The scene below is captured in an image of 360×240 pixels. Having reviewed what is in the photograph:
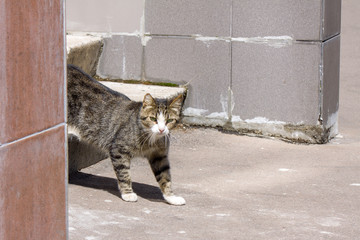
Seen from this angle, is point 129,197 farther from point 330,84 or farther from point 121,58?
point 330,84

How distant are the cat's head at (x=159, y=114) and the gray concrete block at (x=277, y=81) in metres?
2.03

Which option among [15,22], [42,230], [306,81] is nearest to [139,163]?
[306,81]

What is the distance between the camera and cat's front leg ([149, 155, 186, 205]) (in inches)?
192

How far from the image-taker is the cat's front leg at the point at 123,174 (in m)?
4.94

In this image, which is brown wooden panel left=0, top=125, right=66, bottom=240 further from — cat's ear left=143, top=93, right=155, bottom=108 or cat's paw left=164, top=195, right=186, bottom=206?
cat's ear left=143, top=93, right=155, bottom=108

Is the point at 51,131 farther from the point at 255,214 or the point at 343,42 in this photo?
the point at 343,42

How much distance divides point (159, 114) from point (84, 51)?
2.30m

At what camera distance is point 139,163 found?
6.00m

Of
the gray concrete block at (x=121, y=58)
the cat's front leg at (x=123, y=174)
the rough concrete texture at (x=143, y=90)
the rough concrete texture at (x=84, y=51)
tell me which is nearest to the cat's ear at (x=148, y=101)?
the cat's front leg at (x=123, y=174)

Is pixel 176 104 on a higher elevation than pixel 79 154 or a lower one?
higher

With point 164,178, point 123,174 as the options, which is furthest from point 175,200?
point 123,174

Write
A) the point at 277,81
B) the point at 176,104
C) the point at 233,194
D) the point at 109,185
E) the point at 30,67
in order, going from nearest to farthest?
the point at 30,67
the point at 176,104
the point at 233,194
the point at 109,185
the point at 277,81

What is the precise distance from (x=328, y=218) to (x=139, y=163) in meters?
2.04

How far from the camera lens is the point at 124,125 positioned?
516cm
